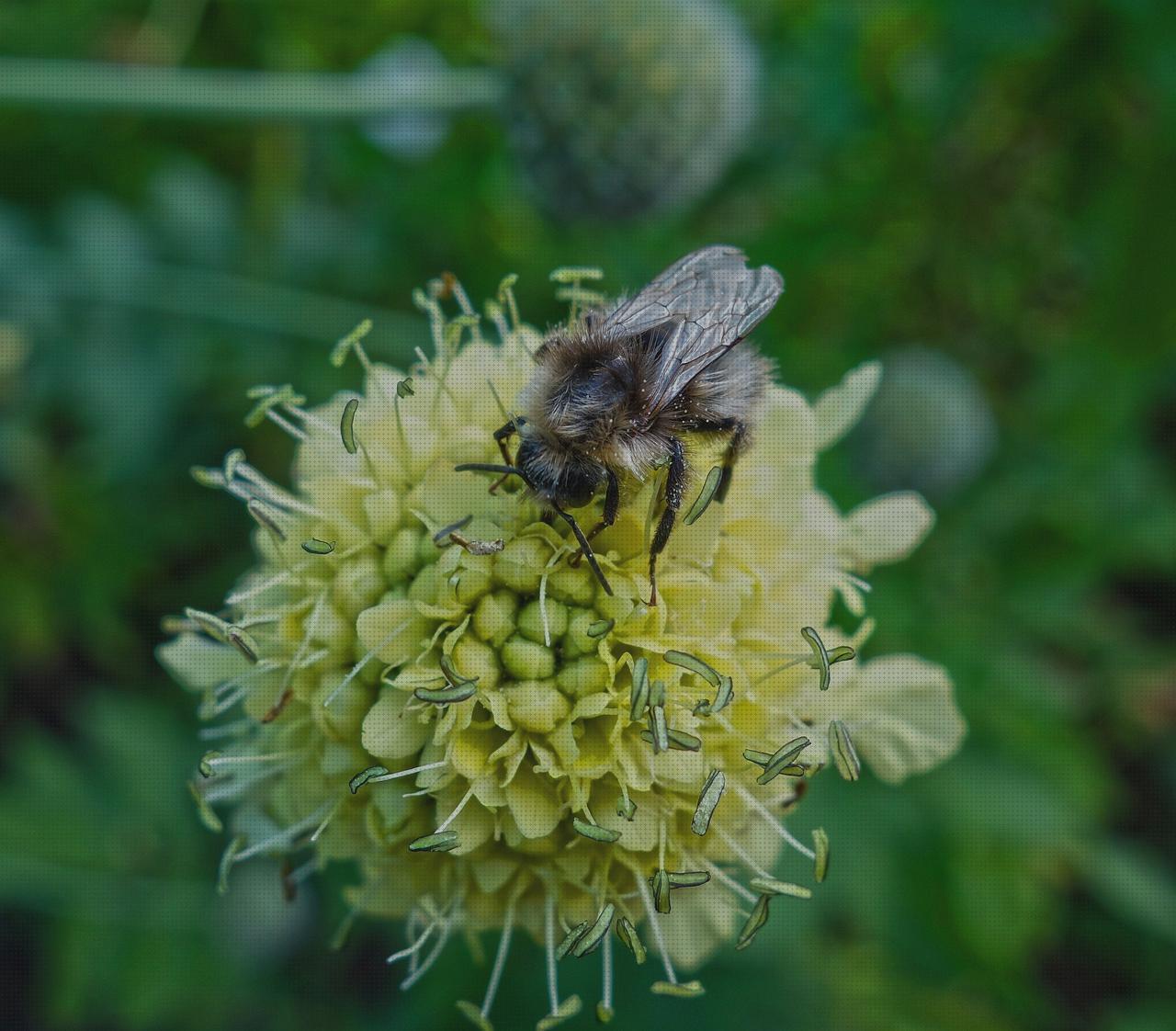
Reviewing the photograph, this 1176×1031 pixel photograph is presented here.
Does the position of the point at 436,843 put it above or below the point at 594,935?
above

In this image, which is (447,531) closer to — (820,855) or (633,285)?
(820,855)

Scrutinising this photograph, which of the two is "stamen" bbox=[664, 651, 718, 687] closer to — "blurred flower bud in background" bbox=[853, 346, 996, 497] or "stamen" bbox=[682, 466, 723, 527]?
"stamen" bbox=[682, 466, 723, 527]

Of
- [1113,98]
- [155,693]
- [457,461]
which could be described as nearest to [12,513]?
[155,693]

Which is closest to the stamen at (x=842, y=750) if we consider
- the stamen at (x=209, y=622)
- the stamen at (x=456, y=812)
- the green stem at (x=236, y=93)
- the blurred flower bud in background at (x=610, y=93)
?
the stamen at (x=456, y=812)

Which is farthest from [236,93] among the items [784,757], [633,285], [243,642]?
[784,757]

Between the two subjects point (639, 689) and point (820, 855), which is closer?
point (639, 689)

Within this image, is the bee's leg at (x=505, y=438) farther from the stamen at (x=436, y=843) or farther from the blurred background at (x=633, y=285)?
the blurred background at (x=633, y=285)
